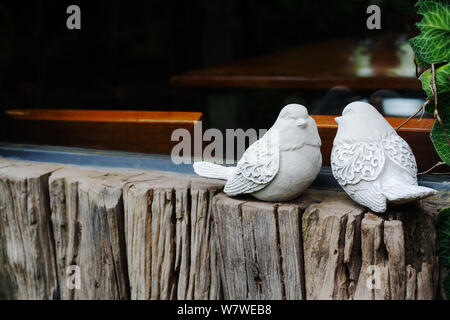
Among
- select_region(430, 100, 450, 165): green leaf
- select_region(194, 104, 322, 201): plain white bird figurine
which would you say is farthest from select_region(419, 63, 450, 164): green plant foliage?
A: select_region(194, 104, 322, 201): plain white bird figurine

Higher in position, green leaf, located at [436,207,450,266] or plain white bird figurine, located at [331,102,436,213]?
plain white bird figurine, located at [331,102,436,213]

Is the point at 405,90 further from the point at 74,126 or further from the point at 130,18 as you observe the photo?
the point at 130,18

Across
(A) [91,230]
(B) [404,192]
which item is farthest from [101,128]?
(B) [404,192]

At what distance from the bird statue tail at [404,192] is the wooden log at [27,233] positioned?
105 centimetres

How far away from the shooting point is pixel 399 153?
3.67ft

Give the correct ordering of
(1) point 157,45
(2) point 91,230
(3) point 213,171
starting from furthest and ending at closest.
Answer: (1) point 157,45 < (2) point 91,230 < (3) point 213,171

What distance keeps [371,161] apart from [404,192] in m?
0.11

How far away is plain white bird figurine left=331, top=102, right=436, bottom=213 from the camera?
109 cm

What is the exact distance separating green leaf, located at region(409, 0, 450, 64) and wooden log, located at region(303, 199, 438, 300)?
391mm

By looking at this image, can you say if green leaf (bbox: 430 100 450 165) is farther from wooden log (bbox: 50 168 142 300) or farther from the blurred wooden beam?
wooden log (bbox: 50 168 142 300)

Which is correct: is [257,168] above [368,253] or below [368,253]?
above

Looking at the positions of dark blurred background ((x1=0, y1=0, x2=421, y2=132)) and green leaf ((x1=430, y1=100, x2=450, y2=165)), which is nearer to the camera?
green leaf ((x1=430, y1=100, x2=450, y2=165))

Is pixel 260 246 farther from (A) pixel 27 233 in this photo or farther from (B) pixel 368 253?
(A) pixel 27 233

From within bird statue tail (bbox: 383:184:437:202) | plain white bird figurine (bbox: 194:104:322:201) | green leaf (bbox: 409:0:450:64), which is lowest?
bird statue tail (bbox: 383:184:437:202)
